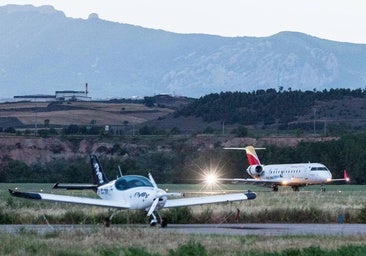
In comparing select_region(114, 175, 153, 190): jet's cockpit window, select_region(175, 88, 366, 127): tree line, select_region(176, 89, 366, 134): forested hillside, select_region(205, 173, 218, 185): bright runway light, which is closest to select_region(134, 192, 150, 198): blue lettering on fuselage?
select_region(114, 175, 153, 190): jet's cockpit window

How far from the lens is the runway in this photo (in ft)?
114

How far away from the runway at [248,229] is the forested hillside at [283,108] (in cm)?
12001

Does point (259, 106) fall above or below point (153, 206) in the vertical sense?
below

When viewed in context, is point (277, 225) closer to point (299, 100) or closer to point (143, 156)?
point (143, 156)

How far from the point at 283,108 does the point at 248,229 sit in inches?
5355

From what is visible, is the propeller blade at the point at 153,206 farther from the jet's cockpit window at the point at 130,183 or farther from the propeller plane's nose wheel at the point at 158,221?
the jet's cockpit window at the point at 130,183

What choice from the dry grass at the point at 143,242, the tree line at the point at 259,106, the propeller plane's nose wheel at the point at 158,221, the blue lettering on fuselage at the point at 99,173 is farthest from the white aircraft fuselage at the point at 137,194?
the tree line at the point at 259,106

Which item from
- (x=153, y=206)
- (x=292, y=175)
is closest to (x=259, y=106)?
(x=292, y=175)

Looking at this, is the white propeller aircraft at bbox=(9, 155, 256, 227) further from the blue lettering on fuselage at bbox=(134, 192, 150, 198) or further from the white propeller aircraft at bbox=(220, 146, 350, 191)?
the white propeller aircraft at bbox=(220, 146, 350, 191)

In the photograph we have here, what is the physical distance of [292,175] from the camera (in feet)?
266

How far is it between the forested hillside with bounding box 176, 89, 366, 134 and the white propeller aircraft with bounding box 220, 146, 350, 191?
74197mm

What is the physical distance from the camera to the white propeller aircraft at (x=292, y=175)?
7962 centimetres

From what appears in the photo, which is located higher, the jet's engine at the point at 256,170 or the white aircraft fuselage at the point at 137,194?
the white aircraft fuselage at the point at 137,194

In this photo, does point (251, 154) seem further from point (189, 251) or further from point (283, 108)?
point (283, 108)
